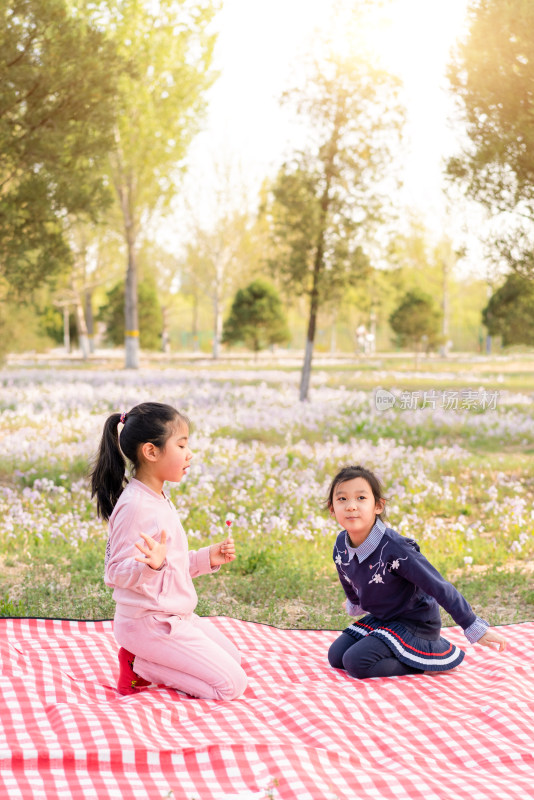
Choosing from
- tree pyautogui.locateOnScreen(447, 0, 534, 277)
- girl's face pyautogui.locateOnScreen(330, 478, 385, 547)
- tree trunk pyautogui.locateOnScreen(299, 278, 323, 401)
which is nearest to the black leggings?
girl's face pyautogui.locateOnScreen(330, 478, 385, 547)

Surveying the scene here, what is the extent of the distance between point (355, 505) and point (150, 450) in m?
1.25

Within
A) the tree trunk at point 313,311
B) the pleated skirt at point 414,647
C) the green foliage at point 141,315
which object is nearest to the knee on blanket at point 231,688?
the pleated skirt at point 414,647

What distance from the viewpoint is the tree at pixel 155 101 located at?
86.4 ft

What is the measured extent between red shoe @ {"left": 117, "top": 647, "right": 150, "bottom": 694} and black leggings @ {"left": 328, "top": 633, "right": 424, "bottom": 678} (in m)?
1.20

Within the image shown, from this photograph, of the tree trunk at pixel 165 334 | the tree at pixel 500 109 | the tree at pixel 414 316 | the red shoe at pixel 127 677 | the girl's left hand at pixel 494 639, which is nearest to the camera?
the red shoe at pixel 127 677

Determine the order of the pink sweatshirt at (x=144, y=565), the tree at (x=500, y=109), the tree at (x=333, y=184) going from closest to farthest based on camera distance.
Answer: the pink sweatshirt at (x=144, y=565)
the tree at (x=500, y=109)
the tree at (x=333, y=184)

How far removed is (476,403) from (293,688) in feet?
46.4

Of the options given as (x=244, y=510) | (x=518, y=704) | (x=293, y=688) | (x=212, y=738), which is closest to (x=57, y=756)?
(x=212, y=738)

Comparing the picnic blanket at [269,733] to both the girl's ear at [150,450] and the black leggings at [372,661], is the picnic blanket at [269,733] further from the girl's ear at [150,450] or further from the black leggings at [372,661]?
the girl's ear at [150,450]

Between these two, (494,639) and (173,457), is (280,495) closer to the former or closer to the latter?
(494,639)

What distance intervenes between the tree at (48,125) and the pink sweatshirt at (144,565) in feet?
24.7

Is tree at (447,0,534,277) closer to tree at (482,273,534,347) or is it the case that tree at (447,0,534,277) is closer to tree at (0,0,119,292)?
tree at (0,0,119,292)

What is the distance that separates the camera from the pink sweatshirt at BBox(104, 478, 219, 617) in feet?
13.1

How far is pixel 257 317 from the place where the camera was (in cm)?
3894
